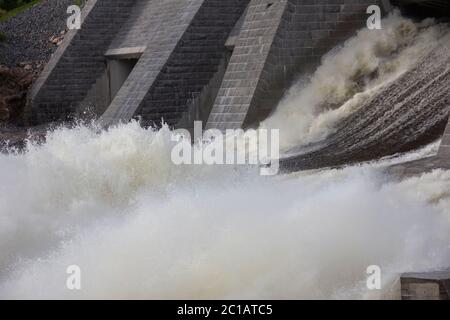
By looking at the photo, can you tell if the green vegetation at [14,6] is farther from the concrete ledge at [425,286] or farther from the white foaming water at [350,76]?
the concrete ledge at [425,286]

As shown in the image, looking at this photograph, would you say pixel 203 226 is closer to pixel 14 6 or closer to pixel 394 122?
pixel 394 122

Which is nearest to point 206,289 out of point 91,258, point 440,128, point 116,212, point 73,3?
point 91,258

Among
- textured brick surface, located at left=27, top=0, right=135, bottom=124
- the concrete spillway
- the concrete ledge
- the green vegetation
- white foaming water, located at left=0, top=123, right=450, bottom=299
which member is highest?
the green vegetation

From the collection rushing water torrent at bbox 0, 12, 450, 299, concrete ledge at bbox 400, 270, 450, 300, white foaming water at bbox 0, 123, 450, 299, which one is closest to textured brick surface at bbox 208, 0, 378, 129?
rushing water torrent at bbox 0, 12, 450, 299

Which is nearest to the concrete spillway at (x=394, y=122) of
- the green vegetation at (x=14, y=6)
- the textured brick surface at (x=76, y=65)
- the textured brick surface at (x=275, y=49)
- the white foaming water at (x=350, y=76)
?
the white foaming water at (x=350, y=76)

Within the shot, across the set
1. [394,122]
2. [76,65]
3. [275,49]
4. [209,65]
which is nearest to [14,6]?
[76,65]

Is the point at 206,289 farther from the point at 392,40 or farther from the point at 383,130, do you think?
the point at 392,40

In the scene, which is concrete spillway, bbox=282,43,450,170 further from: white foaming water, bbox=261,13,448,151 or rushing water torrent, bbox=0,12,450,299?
rushing water torrent, bbox=0,12,450,299
